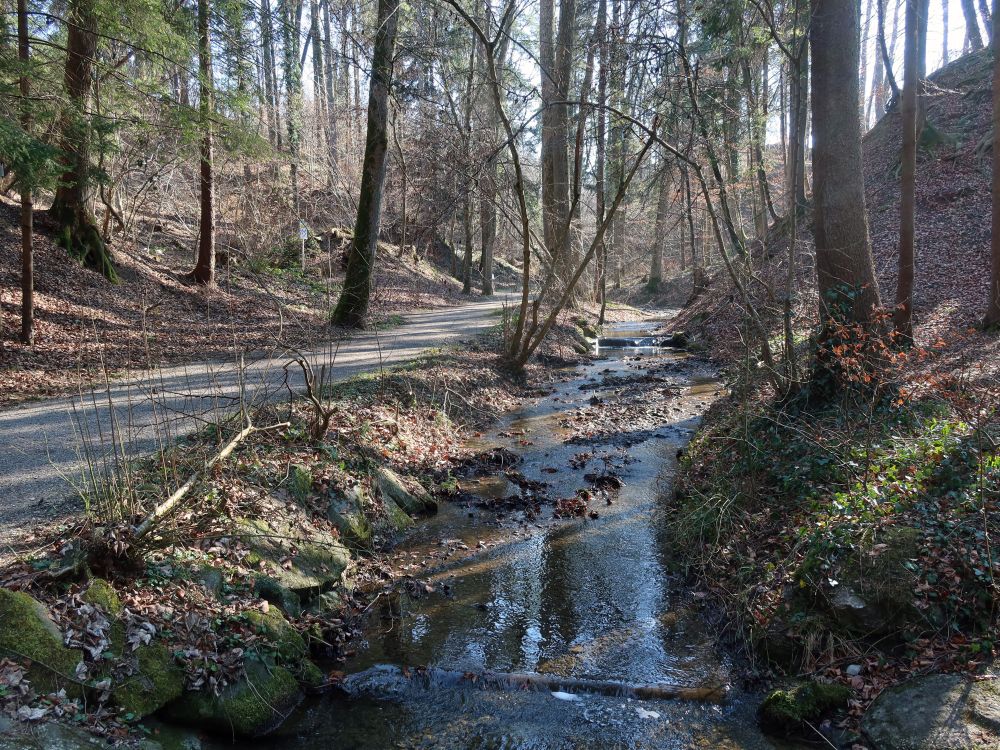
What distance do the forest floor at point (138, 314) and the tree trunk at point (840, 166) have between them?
6192 millimetres

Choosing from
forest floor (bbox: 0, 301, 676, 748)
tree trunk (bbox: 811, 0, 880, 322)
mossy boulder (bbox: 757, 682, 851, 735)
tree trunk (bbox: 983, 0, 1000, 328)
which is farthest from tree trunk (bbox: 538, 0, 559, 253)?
mossy boulder (bbox: 757, 682, 851, 735)

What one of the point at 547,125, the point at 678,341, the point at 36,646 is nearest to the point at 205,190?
the point at 547,125

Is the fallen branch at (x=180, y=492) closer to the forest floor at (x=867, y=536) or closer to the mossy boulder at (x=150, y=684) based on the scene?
the mossy boulder at (x=150, y=684)

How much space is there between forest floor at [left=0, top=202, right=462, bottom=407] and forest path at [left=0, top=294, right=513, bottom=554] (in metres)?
0.48

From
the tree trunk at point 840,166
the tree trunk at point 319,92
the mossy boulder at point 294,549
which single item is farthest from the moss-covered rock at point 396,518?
the tree trunk at point 319,92

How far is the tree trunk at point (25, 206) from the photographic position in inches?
346

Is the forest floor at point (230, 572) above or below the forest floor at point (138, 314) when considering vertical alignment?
below

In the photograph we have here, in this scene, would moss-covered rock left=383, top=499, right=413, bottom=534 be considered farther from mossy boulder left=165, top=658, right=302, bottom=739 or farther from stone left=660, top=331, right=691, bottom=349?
stone left=660, top=331, right=691, bottom=349

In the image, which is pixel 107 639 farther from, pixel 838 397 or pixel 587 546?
pixel 838 397

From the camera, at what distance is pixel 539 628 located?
5.58 m

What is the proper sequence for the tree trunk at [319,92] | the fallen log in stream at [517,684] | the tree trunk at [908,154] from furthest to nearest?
the tree trunk at [319,92] < the tree trunk at [908,154] < the fallen log in stream at [517,684]

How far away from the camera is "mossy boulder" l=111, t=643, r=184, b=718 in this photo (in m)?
4.01

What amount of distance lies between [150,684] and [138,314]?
37.5 ft

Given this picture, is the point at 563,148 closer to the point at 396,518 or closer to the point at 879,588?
the point at 396,518
